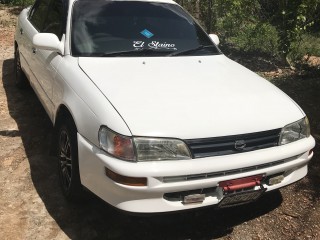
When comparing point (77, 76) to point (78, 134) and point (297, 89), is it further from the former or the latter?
point (297, 89)

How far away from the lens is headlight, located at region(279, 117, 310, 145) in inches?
121

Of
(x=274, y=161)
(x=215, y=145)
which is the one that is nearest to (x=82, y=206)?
(x=215, y=145)

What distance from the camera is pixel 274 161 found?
9.77 feet

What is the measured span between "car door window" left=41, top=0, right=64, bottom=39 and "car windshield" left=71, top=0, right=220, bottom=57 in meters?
0.21

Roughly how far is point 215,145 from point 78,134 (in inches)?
40.7

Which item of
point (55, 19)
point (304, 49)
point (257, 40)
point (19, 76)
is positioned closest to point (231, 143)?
point (55, 19)

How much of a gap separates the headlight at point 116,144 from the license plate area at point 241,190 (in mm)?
689

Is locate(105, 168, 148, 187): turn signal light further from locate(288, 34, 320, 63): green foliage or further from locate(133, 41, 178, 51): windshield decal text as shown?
locate(288, 34, 320, 63): green foliage

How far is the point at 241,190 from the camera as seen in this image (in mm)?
2932

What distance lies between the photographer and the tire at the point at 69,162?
3156 mm

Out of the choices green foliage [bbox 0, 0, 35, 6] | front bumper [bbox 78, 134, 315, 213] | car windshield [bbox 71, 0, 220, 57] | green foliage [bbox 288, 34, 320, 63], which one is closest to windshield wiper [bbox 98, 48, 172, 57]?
car windshield [bbox 71, 0, 220, 57]

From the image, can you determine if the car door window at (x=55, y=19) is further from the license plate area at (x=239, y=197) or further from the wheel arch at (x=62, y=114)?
the license plate area at (x=239, y=197)

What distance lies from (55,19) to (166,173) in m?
2.50

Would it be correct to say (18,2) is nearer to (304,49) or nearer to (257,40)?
(257,40)
